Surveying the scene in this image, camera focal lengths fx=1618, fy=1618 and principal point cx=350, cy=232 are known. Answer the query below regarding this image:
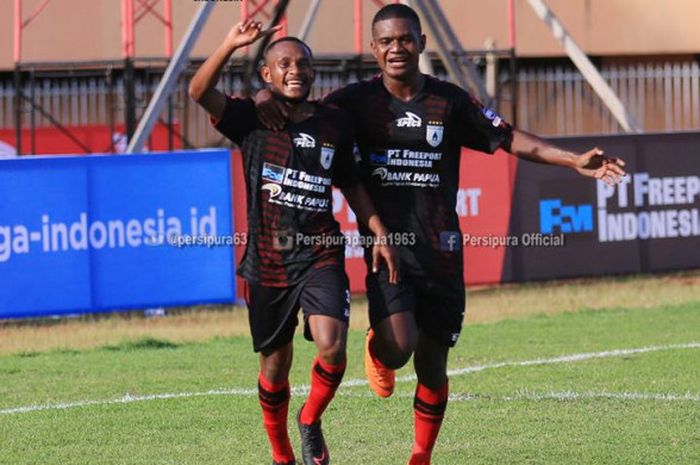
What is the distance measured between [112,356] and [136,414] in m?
3.44

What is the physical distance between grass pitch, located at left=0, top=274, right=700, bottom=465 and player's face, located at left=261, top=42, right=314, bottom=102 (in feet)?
6.05

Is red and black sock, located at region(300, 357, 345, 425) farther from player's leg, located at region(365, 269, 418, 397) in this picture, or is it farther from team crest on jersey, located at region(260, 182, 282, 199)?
team crest on jersey, located at region(260, 182, 282, 199)

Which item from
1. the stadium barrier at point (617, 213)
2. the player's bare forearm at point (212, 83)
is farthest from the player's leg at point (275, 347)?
the stadium barrier at point (617, 213)

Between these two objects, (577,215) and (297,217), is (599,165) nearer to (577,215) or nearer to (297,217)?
(297,217)

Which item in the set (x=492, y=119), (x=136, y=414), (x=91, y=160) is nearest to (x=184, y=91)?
(x=91, y=160)

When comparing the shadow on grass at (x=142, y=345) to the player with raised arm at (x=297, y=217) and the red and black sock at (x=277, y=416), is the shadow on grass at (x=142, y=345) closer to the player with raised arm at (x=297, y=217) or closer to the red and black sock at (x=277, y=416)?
the red and black sock at (x=277, y=416)

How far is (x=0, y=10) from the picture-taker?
25.8 meters

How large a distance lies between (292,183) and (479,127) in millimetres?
1029

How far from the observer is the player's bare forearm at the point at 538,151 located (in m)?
7.68

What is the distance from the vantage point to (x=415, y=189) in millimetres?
7641

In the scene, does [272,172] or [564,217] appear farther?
[564,217]

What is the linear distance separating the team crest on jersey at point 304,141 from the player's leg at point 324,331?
22.5 inches

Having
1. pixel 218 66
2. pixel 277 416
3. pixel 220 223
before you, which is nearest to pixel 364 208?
pixel 218 66

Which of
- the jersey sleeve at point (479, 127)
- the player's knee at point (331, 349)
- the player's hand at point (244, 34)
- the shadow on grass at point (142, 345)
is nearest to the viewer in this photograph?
the player's hand at point (244, 34)
